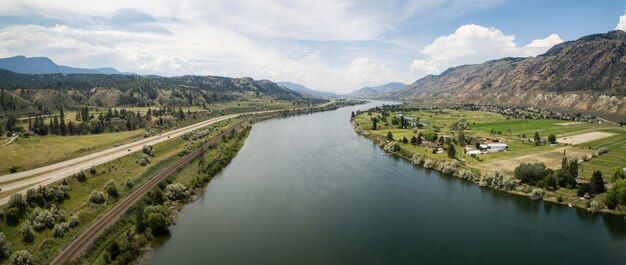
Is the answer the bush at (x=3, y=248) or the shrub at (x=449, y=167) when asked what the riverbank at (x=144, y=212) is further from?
the shrub at (x=449, y=167)

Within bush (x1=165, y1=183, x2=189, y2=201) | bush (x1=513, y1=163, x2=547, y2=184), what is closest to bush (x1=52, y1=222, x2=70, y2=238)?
bush (x1=165, y1=183, x2=189, y2=201)

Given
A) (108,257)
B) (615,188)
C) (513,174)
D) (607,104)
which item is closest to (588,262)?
(615,188)

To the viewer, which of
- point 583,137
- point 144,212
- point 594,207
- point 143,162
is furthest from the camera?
point 583,137

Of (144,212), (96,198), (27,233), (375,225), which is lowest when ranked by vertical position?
(375,225)

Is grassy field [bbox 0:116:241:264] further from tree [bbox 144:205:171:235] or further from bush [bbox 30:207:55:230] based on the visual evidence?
tree [bbox 144:205:171:235]

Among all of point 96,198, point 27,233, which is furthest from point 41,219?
point 96,198

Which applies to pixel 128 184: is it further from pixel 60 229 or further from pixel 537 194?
pixel 537 194

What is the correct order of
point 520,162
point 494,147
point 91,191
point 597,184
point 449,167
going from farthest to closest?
point 494,147 → point 520,162 → point 449,167 → point 597,184 → point 91,191
